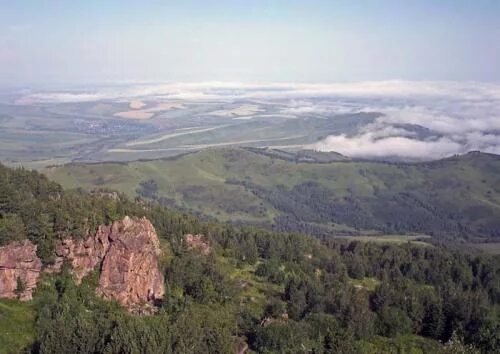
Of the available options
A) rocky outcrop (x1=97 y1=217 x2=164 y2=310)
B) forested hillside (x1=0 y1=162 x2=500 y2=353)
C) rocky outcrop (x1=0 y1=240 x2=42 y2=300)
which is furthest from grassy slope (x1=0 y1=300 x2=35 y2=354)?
rocky outcrop (x1=97 y1=217 x2=164 y2=310)

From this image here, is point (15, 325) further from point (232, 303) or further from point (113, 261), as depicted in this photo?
point (232, 303)

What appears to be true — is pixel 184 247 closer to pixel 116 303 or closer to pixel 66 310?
pixel 116 303

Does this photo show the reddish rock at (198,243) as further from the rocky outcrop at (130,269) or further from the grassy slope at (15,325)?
the grassy slope at (15,325)

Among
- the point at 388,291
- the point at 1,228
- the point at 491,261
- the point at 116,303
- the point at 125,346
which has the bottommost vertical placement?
the point at 491,261

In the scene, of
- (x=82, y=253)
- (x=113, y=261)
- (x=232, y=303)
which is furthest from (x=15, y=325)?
(x=232, y=303)

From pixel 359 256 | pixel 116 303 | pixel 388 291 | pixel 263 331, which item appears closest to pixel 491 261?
pixel 359 256

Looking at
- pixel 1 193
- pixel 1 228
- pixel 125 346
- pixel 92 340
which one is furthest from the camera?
pixel 1 193
